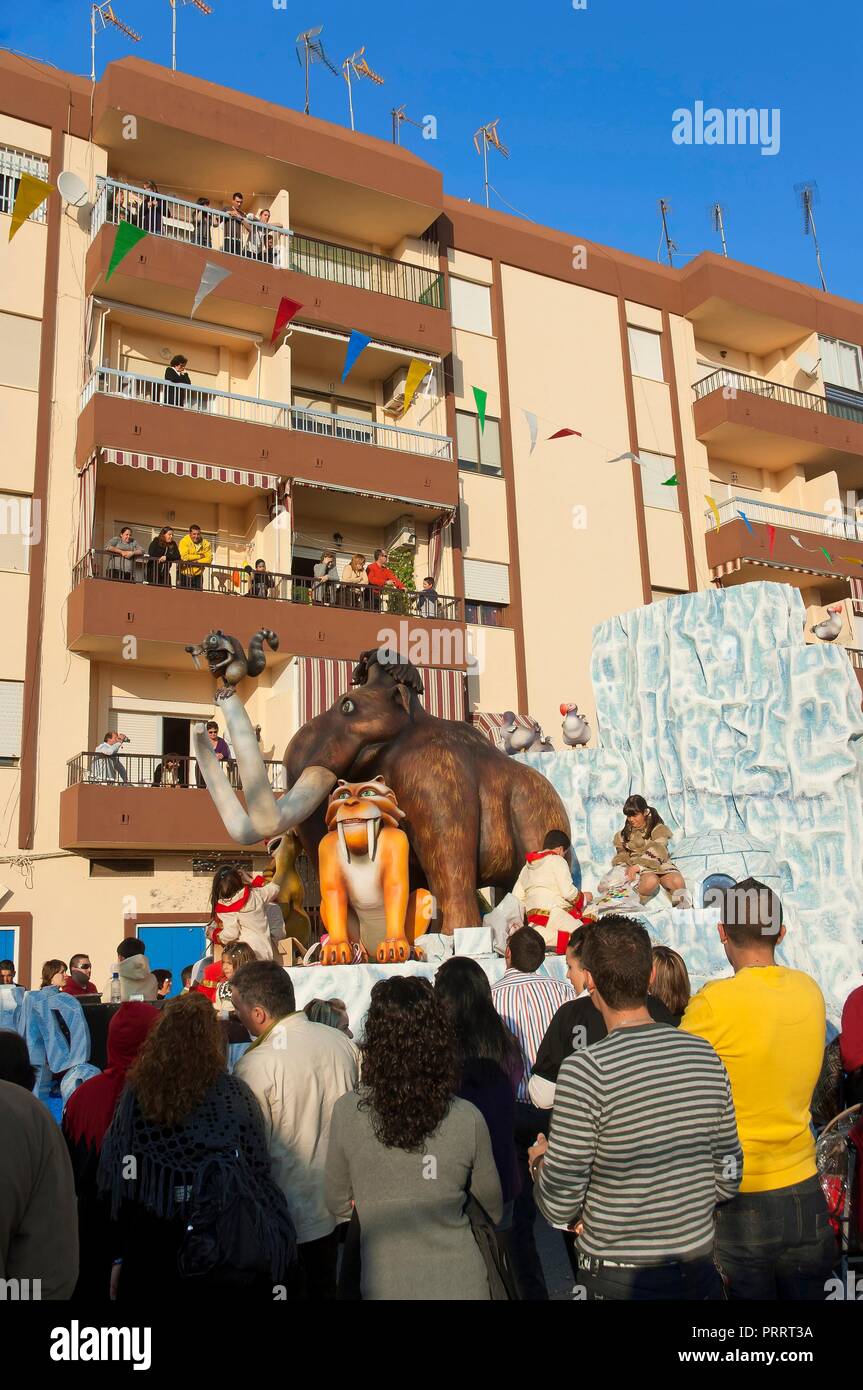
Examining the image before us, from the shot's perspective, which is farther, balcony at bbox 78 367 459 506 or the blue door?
balcony at bbox 78 367 459 506

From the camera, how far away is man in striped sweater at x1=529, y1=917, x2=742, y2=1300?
9.30 ft

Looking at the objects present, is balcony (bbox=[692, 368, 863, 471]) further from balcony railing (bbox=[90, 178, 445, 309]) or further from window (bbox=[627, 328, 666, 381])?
balcony railing (bbox=[90, 178, 445, 309])

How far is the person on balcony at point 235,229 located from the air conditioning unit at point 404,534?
5453 millimetres

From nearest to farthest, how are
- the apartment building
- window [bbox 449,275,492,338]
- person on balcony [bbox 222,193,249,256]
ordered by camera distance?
the apartment building, person on balcony [bbox 222,193,249,256], window [bbox 449,275,492,338]

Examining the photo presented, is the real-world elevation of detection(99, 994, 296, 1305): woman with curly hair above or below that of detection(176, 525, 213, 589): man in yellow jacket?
below

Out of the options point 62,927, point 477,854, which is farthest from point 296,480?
point 477,854

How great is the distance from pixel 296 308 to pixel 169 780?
8.06 m

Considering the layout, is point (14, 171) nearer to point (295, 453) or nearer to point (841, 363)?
point (295, 453)

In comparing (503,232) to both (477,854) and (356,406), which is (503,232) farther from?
(477,854)

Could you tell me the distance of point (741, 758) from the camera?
11.8 metres

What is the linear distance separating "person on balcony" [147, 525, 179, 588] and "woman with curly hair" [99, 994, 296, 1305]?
15333mm

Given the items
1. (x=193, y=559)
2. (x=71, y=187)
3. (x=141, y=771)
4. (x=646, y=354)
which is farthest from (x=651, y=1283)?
(x=646, y=354)

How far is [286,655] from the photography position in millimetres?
19031

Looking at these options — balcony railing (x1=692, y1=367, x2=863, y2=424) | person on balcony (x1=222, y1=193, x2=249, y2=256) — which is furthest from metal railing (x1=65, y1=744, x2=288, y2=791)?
balcony railing (x1=692, y1=367, x2=863, y2=424)
